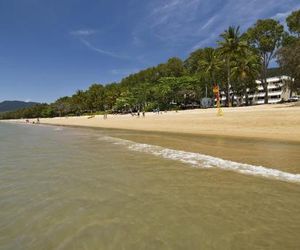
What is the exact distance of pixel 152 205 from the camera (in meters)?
7.04

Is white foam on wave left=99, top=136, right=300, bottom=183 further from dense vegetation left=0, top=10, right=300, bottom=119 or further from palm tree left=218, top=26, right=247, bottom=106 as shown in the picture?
palm tree left=218, top=26, right=247, bottom=106

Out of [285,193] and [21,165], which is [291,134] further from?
[21,165]

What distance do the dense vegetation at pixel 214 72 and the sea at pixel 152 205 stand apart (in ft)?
107

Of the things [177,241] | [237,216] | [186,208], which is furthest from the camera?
[186,208]

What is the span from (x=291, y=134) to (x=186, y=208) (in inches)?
706

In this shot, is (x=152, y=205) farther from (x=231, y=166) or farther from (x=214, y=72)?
(x=214, y=72)

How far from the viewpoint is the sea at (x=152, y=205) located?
512 centimetres

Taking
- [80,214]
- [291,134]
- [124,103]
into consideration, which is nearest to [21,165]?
[80,214]

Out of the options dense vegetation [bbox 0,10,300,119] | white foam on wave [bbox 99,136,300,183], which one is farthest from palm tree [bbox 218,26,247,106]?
white foam on wave [bbox 99,136,300,183]

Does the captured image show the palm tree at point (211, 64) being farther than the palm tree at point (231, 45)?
Yes

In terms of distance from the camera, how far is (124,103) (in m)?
99.1

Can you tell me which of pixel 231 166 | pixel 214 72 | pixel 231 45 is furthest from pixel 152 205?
pixel 214 72

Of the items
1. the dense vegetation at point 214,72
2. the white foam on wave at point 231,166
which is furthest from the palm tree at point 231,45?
the white foam on wave at point 231,166

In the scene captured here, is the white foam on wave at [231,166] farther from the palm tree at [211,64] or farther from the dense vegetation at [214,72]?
the palm tree at [211,64]
